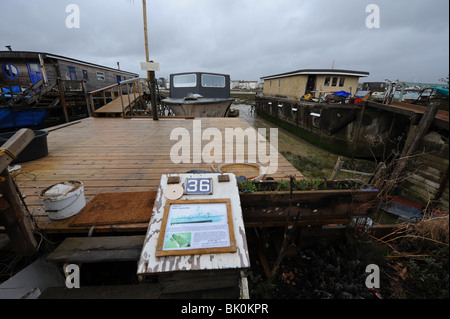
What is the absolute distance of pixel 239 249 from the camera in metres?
1.42

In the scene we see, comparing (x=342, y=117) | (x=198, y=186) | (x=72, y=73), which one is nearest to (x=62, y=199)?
(x=198, y=186)

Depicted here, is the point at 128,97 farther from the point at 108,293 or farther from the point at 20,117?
the point at 108,293

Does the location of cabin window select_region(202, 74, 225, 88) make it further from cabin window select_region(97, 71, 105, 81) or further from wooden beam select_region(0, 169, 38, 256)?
cabin window select_region(97, 71, 105, 81)

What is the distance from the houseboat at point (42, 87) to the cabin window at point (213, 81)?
6626 millimetres

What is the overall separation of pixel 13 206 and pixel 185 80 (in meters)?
12.6

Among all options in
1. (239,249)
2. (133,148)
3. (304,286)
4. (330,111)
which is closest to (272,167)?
(304,286)

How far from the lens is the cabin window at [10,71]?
Answer: 13781 mm

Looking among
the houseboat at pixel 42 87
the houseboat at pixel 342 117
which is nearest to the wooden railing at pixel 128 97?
the houseboat at pixel 42 87

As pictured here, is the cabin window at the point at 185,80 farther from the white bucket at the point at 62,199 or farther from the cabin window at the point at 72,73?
the white bucket at the point at 62,199

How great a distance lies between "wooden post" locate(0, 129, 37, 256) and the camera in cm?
151

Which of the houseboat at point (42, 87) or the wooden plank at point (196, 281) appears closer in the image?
the wooden plank at point (196, 281)

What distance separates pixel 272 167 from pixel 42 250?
3.29m

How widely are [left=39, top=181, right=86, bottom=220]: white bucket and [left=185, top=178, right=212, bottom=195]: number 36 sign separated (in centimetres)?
127

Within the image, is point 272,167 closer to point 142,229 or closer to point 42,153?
point 142,229
